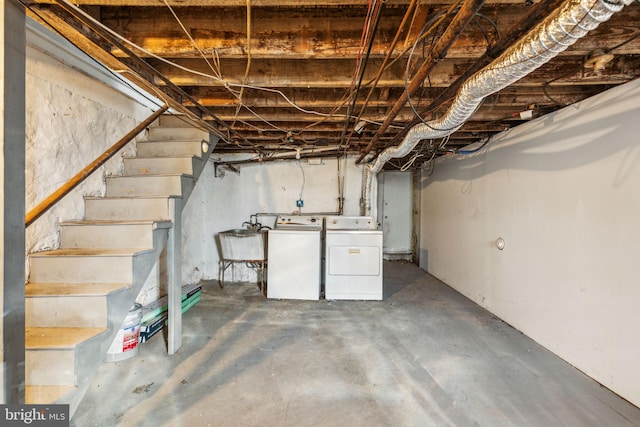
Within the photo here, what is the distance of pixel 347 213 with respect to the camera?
404cm

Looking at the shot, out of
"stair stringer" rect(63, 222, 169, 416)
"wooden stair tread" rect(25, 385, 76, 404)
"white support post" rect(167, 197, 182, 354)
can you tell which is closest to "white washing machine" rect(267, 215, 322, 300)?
"white support post" rect(167, 197, 182, 354)

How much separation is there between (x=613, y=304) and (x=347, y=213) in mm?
2847

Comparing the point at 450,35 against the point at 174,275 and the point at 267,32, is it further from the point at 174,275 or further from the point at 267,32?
the point at 174,275

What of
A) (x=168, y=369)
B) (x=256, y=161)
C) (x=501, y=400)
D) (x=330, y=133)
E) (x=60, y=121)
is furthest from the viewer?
(x=256, y=161)

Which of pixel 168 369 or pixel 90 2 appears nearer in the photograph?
pixel 90 2

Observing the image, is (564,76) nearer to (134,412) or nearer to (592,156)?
(592,156)

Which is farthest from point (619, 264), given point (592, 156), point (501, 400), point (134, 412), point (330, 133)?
point (134, 412)

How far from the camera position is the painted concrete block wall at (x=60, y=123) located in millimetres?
1543

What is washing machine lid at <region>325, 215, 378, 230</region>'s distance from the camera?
359cm

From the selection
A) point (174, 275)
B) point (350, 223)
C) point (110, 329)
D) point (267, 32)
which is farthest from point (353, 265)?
point (267, 32)

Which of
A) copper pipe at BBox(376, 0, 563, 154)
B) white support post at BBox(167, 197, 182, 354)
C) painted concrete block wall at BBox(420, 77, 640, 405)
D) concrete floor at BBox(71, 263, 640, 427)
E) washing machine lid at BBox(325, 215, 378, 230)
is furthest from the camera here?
washing machine lid at BBox(325, 215, 378, 230)

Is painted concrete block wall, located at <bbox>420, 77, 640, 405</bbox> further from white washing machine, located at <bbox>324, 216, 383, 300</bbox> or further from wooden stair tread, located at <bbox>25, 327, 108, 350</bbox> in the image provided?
wooden stair tread, located at <bbox>25, 327, 108, 350</bbox>

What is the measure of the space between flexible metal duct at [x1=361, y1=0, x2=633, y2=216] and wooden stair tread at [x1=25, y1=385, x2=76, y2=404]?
237 cm

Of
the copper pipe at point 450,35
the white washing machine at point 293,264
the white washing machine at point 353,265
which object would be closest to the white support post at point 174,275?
the white washing machine at point 293,264
